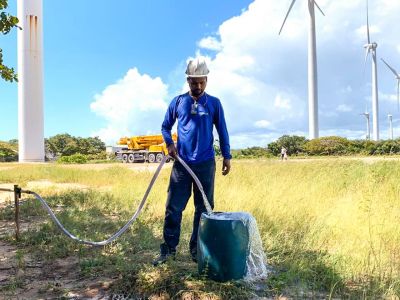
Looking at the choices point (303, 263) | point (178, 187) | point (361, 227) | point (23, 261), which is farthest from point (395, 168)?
point (23, 261)

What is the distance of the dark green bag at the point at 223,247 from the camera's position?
313 cm

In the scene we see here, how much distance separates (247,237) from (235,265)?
0.24 m

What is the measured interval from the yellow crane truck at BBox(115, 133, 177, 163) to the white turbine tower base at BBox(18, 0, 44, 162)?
20.2ft

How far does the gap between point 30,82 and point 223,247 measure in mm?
28136

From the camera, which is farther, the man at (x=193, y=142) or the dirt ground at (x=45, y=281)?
the man at (x=193, y=142)

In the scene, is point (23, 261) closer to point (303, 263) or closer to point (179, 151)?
point (179, 151)

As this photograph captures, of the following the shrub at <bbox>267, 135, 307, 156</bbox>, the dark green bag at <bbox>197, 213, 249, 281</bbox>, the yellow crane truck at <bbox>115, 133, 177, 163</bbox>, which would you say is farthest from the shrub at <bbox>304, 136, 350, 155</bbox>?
the dark green bag at <bbox>197, 213, 249, 281</bbox>

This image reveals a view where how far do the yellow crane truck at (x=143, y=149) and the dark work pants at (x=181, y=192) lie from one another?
25.0 m

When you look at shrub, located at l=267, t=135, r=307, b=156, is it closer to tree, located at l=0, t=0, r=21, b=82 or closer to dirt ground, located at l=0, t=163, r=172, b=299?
tree, located at l=0, t=0, r=21, b=82

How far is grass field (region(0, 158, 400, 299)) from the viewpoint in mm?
3242

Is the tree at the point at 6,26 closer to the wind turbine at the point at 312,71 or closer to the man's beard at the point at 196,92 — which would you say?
the man's beard at the point at 196,92

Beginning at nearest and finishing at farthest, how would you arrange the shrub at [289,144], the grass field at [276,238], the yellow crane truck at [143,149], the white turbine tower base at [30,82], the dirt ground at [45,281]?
the grass field at [276,238] → the dirt ground at [45,281] → the white turbine tower base at [30,82] → the yellow crane truck at [143,149] → the shrub at [289,144]

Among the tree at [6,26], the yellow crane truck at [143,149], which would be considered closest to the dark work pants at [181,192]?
the tree at [6,26]

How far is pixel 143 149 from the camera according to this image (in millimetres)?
30188
